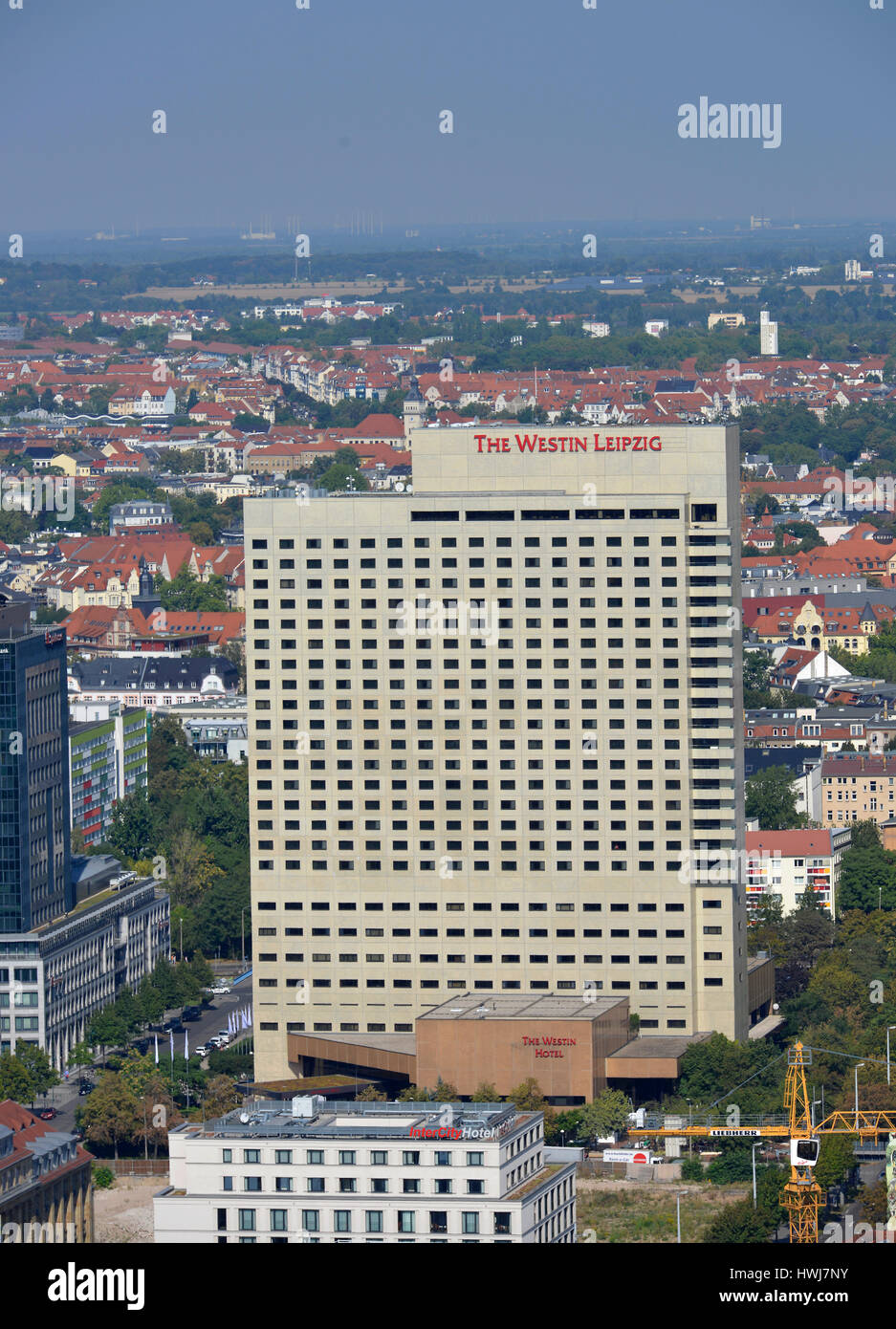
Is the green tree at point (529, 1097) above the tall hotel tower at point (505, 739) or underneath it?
underneath

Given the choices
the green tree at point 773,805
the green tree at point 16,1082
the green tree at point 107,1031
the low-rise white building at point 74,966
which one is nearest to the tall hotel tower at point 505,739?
the green tree at point 107,1031

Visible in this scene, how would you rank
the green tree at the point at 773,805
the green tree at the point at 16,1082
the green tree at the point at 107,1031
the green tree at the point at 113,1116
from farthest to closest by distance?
1. the green tree at the point at 773,805
2. the green tree at the point at 107,1031
3. the green tree at the point at 16,1082
4. the green tree at the point at 113,1116

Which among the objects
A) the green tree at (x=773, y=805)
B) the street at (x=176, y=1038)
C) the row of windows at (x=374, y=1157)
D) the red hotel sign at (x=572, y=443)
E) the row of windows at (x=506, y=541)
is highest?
the red hotel sign at (x=572, y=443)

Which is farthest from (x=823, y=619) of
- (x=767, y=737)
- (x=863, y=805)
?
(x=863, y=805)

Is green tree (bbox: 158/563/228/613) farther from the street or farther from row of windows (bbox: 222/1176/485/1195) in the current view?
row of windows (bbox: 222/1176/485/1195)

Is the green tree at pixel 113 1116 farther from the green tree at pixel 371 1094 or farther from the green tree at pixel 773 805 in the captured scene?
the green tree at pixel 773 805

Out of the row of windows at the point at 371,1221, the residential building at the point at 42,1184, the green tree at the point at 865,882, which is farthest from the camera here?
the green tree at the point at 865,882

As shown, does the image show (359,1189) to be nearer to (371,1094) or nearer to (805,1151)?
(805,1151)
